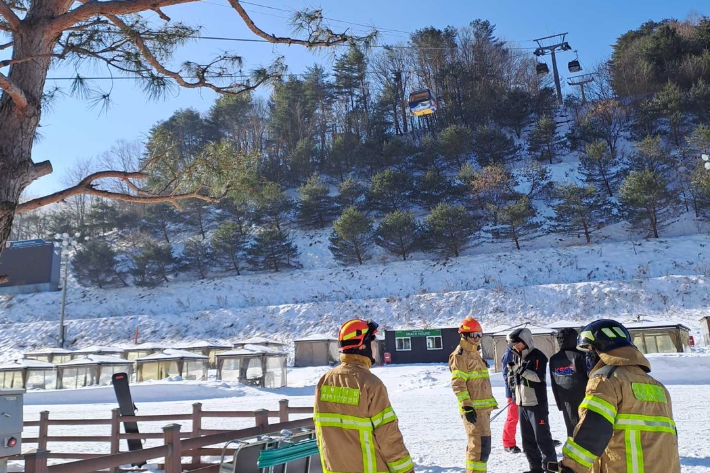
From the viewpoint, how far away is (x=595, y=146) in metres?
42.7

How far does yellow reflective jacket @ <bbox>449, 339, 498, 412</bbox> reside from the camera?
5.84 meters

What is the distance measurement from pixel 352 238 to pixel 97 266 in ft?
74.4

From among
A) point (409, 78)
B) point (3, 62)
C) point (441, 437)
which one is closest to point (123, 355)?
point (441, 437)

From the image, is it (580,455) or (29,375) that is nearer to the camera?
(580,455)

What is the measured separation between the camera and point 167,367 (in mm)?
27109

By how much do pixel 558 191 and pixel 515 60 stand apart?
2898 cm

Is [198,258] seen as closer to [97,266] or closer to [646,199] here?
[97,266]

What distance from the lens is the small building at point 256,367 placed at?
81.4 ft

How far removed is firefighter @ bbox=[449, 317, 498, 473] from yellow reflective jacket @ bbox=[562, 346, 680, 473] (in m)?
2.61

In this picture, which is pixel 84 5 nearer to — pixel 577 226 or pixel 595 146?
pixel 577 226

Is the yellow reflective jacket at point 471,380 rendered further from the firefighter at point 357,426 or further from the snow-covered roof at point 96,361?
the snow-covered roof at point 96,361

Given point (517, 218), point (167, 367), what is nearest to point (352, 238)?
point (517, 218)

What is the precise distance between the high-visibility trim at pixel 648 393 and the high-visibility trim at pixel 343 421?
4.95 feet

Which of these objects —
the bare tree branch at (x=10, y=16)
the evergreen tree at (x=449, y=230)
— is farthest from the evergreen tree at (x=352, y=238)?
the bare tree branch at (x=10, y=16)
